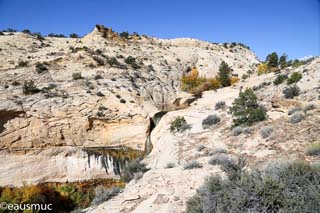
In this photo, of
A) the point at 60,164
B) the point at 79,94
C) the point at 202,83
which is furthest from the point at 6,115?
the point at 202,83

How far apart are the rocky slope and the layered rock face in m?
3.33

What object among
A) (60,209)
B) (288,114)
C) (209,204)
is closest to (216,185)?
(209,204)

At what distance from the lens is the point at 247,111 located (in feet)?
43.8

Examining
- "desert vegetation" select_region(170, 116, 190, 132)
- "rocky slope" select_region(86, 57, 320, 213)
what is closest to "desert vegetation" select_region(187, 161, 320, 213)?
"rocky slope" select_region(86, 57, 320, 213)

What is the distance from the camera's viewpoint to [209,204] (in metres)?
5.83

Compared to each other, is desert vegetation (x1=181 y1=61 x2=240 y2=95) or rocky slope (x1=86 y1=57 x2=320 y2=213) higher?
desert vegetation (x1=181 y1=61 x2=240 y2=95)

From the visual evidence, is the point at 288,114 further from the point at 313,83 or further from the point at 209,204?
the point at 209,204

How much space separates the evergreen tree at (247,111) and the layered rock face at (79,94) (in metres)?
6.77

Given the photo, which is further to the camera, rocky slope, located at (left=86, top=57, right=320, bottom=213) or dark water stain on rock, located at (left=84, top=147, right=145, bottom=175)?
dark water stain on rock, located at (left=84, top=147, right=145, bottom=175)

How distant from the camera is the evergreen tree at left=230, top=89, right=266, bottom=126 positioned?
1284 centimetres

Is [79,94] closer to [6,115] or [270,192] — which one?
[6,115]

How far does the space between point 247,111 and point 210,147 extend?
279cm

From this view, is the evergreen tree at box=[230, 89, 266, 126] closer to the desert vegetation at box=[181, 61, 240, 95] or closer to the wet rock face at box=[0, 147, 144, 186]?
the wet rock face at box=[0, 147, 144, 186]

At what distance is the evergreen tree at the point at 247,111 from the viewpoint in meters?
12.8
